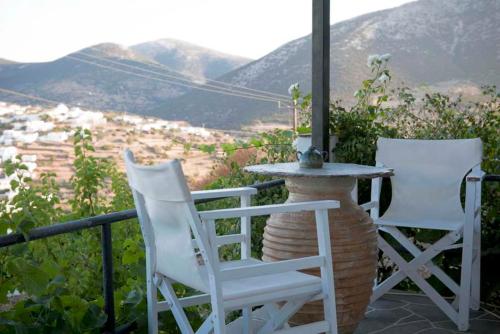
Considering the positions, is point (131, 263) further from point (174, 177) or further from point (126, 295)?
point (174, 177)

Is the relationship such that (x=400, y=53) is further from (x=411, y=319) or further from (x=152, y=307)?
(x=152, y=307)

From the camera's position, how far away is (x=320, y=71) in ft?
11.0

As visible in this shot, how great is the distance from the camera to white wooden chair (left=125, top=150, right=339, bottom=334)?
1780 millimetres

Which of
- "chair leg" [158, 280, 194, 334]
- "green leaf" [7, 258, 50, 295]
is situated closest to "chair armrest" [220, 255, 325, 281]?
"chair leg" [158, 280, 194, 334]

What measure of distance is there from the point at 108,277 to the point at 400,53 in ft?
24.5

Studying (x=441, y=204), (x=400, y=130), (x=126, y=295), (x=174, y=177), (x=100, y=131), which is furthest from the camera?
(x=100, y=131)

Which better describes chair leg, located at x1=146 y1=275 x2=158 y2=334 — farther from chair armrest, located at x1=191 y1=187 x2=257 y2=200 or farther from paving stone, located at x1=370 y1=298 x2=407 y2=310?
paving stone, located at x1=370 y1=298 x2=407 y2=310

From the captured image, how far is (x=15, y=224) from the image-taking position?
176cm

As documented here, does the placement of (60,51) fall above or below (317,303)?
above

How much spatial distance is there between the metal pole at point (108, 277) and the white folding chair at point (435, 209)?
4.69 feet

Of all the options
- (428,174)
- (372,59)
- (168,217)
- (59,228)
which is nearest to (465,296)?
(428,174)

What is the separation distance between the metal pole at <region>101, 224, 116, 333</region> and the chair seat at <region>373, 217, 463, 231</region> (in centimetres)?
153

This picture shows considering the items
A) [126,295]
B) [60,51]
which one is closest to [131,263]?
[126,295]

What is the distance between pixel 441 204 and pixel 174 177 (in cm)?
201
